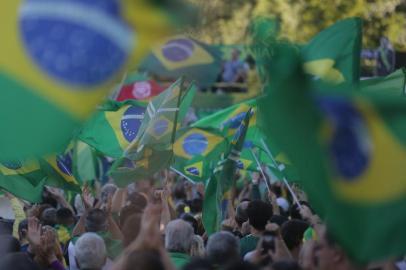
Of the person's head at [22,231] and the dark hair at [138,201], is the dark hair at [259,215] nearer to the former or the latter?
the dark hair at [138,201]

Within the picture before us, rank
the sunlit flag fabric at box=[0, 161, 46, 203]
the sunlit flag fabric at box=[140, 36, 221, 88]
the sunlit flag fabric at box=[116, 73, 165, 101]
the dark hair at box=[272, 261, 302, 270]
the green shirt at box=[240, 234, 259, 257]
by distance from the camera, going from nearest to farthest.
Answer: the dark hair at box=[272, 261, 302, 270] → the green shirt at box=[240, 234, 259, 257] → the sunlit flag fabric at box=[0, 161, 46, 203] → the sunlit flag fabric at box=[116, 73, 165, 101] → the sunlit flag fabric at box=[140, 36, 221, 88]

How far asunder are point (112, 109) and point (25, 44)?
4.85 meters

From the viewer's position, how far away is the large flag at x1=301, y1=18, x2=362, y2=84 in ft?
23.7

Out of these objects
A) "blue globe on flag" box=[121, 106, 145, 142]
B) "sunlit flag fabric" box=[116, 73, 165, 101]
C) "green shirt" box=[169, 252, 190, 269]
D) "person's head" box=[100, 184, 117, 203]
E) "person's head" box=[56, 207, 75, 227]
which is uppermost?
"sunlit flag fabric" box=[116, 73, 165, 101]

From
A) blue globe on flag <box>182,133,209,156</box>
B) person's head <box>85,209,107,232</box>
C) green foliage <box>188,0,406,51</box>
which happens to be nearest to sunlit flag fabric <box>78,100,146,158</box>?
blue globe on flag <box>182,133,209,156</box>

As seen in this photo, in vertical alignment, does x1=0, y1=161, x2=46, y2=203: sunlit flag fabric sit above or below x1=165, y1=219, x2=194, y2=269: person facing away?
above

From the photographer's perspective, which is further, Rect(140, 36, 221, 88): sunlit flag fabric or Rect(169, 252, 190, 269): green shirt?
Rect(140, 36, 221, 88): sunlit flag fabric

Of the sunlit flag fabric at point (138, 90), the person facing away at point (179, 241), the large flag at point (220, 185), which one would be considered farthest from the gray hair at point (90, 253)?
the sunlit flag fabric at point (138, 90)

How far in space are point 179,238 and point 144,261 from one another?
1329 millimetres

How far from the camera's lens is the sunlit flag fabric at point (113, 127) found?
9.79 metres

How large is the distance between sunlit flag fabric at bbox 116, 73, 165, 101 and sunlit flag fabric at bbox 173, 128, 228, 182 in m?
2.87

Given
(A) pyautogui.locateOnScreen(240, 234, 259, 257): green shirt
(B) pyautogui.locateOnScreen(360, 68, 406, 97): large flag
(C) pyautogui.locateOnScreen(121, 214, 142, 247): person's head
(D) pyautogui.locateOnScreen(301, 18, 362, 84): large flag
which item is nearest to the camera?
(C) pyautogui.locateOnScreen(121, 214, 142, 247): person's head

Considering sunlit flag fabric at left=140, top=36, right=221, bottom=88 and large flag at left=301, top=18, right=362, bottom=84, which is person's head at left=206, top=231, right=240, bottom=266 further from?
sunlit flag fabric at left=140, top=36, right=221, bottom=88

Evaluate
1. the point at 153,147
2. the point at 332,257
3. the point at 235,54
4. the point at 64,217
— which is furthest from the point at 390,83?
the point at 235,54
